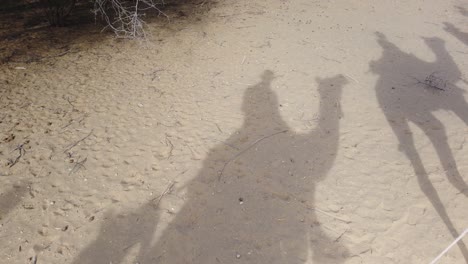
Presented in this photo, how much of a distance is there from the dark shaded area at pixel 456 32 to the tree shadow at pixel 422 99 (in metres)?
0.58

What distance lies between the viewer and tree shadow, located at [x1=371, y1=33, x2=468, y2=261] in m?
3.94

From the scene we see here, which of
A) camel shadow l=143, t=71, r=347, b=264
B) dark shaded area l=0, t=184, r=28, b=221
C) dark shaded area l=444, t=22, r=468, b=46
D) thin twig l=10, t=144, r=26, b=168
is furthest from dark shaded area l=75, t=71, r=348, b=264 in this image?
dark shaded area l=444, t=22, r=468, b=46

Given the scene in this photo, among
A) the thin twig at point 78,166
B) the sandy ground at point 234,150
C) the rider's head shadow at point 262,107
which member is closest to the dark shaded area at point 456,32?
the sandy ground at point 234,150

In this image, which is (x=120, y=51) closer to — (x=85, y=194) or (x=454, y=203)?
(x=85, y=194)

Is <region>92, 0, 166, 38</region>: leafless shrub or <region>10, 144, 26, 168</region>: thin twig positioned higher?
<region>92, 0, 166, 38</region>: leafless shrub

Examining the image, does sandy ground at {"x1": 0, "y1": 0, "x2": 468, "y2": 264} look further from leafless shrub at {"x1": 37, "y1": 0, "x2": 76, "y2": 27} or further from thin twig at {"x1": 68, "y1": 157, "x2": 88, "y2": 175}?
leafless shrub at {"x1": 37, "y1": 0, "x2": 76, "y2": 27}

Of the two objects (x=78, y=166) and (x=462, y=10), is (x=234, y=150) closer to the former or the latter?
(x=78, y=166)

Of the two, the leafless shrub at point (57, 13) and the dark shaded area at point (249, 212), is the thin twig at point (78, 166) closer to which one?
the dark shaded area at point (249, 212)

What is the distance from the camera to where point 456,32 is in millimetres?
7492

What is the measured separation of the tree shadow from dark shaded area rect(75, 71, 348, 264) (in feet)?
3.45

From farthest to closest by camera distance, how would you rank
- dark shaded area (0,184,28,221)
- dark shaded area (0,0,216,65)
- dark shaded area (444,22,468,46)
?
1. dark shaded area (444,22,468,46)
2. dark shaded area (0,0,216,65)
3. dark shaded area (0,184,28,221)

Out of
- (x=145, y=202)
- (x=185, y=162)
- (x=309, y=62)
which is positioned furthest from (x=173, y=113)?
(x=309, y=62)

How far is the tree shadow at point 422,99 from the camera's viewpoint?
394cm

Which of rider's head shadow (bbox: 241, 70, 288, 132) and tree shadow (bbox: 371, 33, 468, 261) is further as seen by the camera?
rider's head shadow (bbox: 241, 70, 288, 132)
